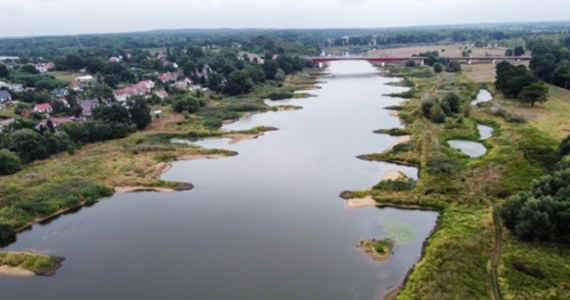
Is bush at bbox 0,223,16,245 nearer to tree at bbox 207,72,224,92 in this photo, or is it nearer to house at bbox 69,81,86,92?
tree at bbox 207,72,224,92

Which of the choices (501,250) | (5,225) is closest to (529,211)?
(501,250)

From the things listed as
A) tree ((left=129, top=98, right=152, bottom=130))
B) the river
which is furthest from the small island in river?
tree ((left=129, top=98, right=152, bottom=130))

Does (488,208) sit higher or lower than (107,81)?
lower

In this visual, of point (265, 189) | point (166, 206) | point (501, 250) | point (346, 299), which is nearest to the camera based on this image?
point (346, 299)

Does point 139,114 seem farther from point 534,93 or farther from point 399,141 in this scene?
point 534,93

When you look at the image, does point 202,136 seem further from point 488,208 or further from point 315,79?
point 315,79

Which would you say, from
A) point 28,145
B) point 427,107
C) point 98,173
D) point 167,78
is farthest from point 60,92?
point 427,107

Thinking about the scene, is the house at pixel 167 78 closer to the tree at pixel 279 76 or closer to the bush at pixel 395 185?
the tree at pixel 279 76
